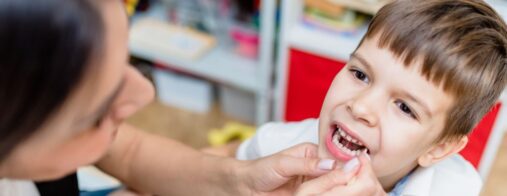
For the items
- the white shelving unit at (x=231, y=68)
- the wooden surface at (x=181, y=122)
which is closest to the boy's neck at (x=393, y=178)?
the white shelving unit at (x=231, y=68)

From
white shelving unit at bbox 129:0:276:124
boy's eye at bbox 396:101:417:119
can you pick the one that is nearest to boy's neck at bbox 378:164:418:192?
boy's eye at bbox 396:101:417:119

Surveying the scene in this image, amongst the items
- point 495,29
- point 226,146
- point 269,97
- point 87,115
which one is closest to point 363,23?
point 269,97

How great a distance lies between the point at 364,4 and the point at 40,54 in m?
0.99

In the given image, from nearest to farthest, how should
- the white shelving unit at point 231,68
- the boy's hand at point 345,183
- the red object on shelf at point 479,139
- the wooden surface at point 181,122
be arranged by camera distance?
the boy's hand at point 345,183
the red object on shelf at point 479,139
the white shelving unit at point 231,68
the wooden surface at point 181,122

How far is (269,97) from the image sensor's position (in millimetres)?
1720

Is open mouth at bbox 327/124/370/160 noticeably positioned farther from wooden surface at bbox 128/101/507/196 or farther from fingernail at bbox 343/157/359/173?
wooden surface at bbox 128/101/507/196

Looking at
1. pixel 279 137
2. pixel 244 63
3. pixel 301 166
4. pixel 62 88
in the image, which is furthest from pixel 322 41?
pixel 62 88

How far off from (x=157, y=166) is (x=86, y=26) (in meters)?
0.47

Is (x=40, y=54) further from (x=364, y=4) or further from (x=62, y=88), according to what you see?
(x=364, y=4)

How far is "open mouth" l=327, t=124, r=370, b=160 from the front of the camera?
0.85 meters

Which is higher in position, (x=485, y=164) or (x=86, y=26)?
(x=86, y=26)

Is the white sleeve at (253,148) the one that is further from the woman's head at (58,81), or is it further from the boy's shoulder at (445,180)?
the woman's head at (58,81)

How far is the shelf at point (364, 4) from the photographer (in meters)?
1.38

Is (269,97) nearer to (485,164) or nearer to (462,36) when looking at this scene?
(485,164)
